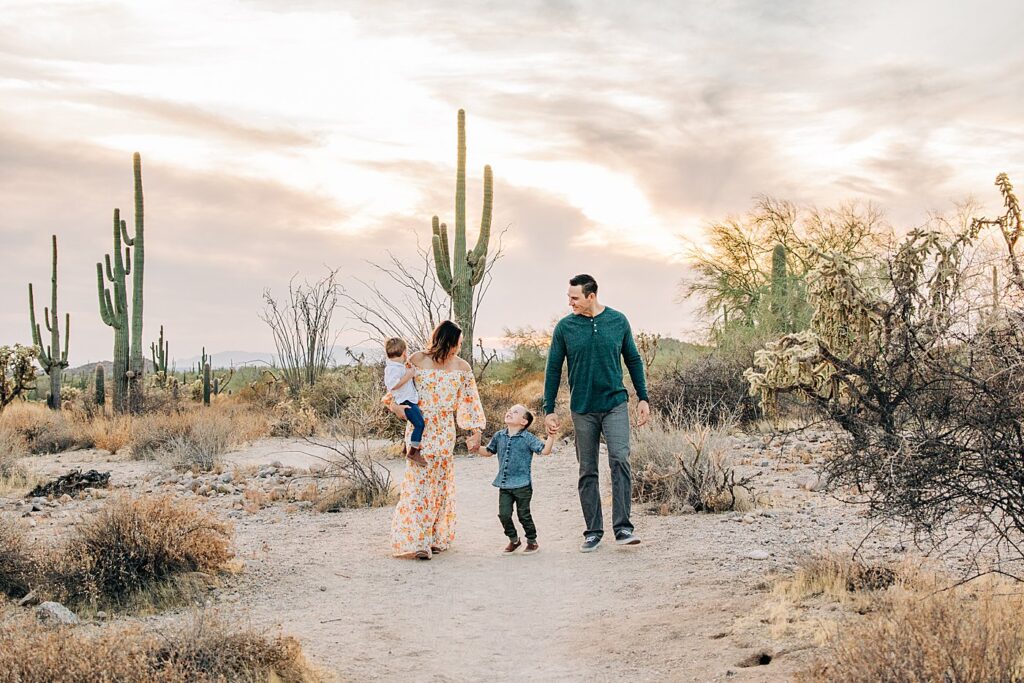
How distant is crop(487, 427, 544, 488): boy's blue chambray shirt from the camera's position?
322 inches

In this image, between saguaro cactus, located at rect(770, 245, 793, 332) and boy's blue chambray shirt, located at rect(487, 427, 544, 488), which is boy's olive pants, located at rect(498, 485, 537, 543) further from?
saguaro cactus, located at rect(770, 245, 793, 332)

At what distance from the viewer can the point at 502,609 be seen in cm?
687

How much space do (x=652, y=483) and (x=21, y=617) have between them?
6227 millimetres

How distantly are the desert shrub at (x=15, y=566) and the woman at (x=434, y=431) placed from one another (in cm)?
284

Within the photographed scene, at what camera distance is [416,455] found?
26.7ft

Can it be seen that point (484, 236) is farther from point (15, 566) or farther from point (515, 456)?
point (15, 566)

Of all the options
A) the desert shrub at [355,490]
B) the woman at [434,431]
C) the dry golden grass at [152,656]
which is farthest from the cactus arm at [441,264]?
the dry golden grass at [152,656]

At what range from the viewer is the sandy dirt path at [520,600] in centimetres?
562

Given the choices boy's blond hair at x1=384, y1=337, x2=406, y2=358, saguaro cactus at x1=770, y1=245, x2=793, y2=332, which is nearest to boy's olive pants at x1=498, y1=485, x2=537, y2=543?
boy's blond hair at x1=384, y1=337, x2=406, y2=358

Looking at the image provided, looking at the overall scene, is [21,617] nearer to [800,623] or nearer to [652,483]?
[800,623]

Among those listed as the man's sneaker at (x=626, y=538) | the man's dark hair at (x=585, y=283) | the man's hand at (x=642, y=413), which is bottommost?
the man's sneaker at (x=626, y=538)

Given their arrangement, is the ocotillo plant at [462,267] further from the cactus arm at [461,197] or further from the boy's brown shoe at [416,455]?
the boy's brown shoe at [416,455]

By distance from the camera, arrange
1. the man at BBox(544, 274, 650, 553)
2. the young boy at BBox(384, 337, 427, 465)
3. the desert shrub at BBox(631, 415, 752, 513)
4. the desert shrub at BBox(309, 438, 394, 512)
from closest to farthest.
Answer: the man at BBox(544, 274, 650, 553)
the young boy at BBox(384, 337, 427, 465)
the desert shrub at BBox(631, 415, 752, 513)
the desert shrub at BBox(309, 438, 394, 512)

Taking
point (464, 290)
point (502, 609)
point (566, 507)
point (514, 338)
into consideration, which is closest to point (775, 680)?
point (502, 609)
